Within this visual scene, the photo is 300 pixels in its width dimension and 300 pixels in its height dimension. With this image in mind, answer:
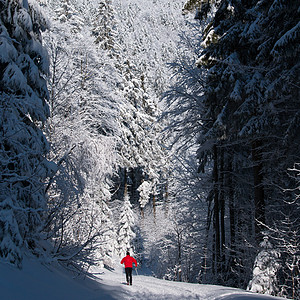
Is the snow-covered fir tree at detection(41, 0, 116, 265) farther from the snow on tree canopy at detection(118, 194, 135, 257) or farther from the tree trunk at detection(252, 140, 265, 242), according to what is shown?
the snow on tree canopy at detection(118, 194, 135, 257)

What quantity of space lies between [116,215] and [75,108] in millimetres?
20713

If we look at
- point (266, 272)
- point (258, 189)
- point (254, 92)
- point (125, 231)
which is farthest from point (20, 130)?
point (125, 231)

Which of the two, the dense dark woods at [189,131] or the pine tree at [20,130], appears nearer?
the pine tree at [20,130]

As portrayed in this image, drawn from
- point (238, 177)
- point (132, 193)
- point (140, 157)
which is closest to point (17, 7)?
point (238, 177)

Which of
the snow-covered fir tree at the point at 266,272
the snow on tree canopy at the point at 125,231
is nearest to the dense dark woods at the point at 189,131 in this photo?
the snow-covered fir tree at the point at 266,272

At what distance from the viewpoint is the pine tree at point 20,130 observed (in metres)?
5.65

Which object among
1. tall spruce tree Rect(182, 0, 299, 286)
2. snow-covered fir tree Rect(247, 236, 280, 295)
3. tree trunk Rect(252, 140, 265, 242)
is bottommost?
snow-covered fir tree Rect(247, 236, 280, 295)

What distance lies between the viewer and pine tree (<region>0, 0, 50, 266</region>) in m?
5.65

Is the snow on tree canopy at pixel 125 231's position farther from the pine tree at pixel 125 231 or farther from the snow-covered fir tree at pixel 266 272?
the snow-covered fir tree at pixel 266 272

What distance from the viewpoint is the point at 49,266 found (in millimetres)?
6727

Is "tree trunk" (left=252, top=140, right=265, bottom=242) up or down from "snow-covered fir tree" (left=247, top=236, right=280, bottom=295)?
up

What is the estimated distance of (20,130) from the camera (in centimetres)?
560

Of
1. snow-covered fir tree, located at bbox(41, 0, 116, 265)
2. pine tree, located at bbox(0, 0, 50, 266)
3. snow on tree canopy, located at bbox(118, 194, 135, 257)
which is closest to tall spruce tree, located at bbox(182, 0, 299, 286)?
snow-covered fir tree, located at bbox(41, 0, 116, 265)

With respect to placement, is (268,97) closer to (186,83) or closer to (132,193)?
(186,83)
